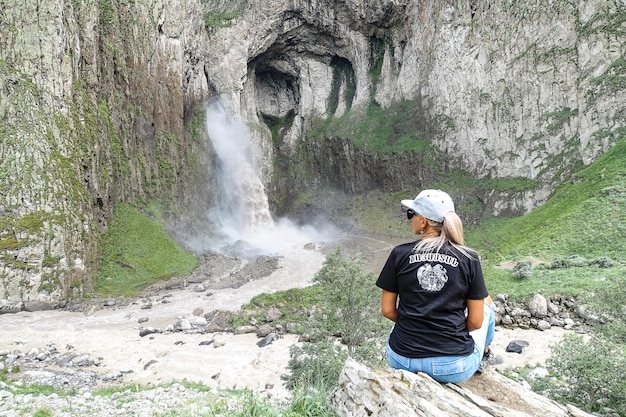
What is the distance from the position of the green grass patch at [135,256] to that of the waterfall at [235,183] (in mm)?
12772

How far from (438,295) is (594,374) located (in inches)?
280

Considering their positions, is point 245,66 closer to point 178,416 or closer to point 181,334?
point 181,334

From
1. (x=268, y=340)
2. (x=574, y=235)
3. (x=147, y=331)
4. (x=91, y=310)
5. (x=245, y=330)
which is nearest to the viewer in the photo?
(x=268, y=340)

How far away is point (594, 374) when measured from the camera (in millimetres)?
8516

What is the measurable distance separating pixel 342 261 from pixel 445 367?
1227 centimetres

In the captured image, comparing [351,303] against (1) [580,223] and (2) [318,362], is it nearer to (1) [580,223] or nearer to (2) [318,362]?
(2) [318,362]

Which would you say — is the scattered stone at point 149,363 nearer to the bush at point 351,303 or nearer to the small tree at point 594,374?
the bush at point 351,303

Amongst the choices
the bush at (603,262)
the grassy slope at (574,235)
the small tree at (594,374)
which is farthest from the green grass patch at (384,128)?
the small tree at (594,374)

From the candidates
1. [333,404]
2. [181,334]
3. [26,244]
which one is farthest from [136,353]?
[333,404]

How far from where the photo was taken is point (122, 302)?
29391mm

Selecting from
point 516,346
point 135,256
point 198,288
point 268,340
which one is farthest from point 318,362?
point 135,256

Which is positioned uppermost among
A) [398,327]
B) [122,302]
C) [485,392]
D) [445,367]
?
[398,327]

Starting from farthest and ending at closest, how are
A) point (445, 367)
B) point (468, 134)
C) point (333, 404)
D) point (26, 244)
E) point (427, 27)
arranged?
point (427, 27), point (468, 134), point (26, 244), point (333, 404), point (445, 367)

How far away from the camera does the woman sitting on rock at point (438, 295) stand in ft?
13.1
